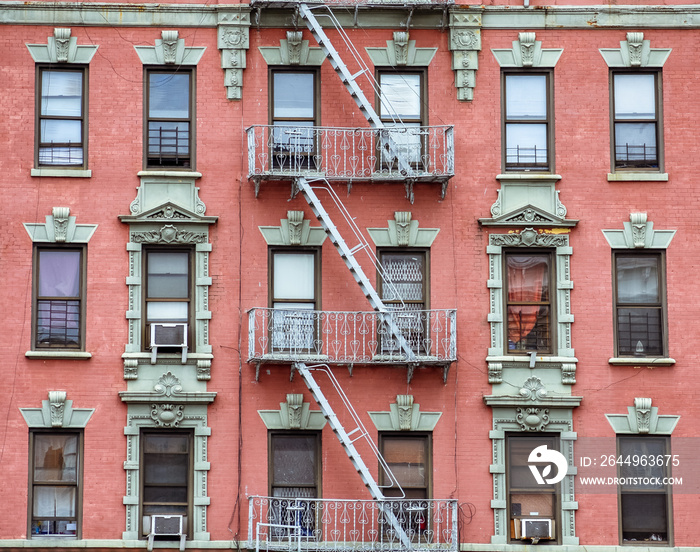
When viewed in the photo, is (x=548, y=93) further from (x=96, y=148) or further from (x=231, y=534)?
(x=231, y=534)

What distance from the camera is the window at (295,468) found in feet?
77.1

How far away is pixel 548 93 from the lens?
24734 mm

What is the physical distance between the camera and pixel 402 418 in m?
23.6

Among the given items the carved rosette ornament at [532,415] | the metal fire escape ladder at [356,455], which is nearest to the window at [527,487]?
the carved rosette ornament at [532,415]

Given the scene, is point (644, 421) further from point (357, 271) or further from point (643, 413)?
point (357, 271)

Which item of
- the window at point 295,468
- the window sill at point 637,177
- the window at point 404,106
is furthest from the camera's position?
the window at point 404,106

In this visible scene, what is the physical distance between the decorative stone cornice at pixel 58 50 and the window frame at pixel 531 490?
10372mm

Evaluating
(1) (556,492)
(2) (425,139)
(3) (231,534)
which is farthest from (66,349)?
(1) (556,492)

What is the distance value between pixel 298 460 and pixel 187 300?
3.47 metres

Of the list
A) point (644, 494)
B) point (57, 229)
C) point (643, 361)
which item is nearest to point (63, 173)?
point (57, 229)

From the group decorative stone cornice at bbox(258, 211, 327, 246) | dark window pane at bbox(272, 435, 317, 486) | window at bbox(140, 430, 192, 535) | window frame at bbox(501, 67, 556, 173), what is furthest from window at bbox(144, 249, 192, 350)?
window frame at bbox(501, 67, 556, 173)

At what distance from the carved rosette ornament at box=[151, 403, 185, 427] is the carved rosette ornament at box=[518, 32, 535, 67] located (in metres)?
8.87

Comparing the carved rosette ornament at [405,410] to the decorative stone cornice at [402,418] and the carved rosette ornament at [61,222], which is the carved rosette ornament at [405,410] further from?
the carved rosette ornament at [61,222]

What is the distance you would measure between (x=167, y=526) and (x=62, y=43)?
29.1 ft
